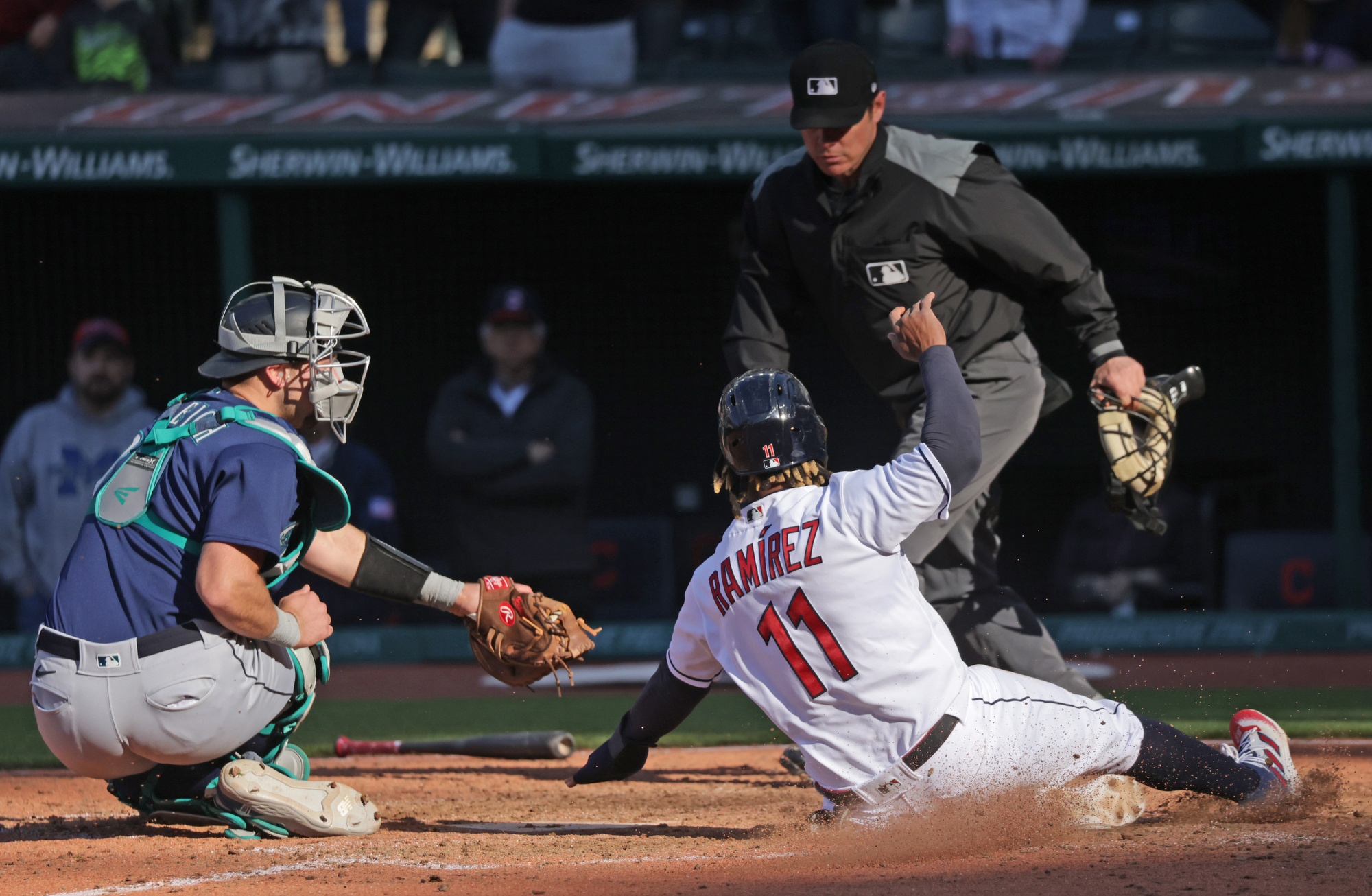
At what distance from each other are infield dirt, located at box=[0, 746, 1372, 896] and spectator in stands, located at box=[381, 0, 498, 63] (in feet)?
17.9

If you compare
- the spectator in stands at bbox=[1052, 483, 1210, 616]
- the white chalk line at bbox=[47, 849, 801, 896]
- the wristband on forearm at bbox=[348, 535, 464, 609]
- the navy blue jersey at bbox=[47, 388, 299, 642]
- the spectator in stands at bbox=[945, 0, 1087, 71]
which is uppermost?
the spectator in stands at bbox=[945, 0, 1087, 71]

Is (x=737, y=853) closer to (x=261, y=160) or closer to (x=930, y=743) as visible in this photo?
(x=930, y=743)

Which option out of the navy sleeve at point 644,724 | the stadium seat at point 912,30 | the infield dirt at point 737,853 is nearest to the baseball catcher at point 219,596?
the infield dirt at point 737,853

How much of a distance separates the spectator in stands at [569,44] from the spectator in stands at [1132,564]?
10.6 feet

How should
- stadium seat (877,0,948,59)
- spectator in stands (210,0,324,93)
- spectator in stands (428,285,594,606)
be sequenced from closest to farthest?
spectator in stands (428,285,594,606) < spectator in stands (210,0,324,93) < stadium seat (877,0,948,59)

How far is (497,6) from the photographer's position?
8758 millimetres

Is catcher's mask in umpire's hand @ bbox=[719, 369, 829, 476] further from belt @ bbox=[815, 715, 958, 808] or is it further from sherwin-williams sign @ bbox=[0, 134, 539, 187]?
sherwin-williams sign @ bbox=[0, 134, 539, 187]

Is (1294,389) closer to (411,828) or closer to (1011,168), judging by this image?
(1011,168)

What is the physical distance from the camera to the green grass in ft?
16.3

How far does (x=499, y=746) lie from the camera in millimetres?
4566

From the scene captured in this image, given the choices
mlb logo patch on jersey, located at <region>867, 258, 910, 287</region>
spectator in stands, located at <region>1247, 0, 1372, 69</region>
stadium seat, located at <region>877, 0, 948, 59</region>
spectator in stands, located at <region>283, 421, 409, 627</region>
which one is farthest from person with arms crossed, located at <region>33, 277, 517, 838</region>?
spectator in stands, located at <region>1247, 0, 1372, 69</region>

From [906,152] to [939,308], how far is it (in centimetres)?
40

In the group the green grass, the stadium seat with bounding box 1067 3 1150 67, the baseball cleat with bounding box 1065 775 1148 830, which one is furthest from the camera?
the stadium seat with bounding box 1067 3 1150 67

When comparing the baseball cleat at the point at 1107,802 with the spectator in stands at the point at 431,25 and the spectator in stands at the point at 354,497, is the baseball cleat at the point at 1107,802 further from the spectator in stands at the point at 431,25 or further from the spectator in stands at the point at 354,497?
the spectator in stands at the point at 431,25
